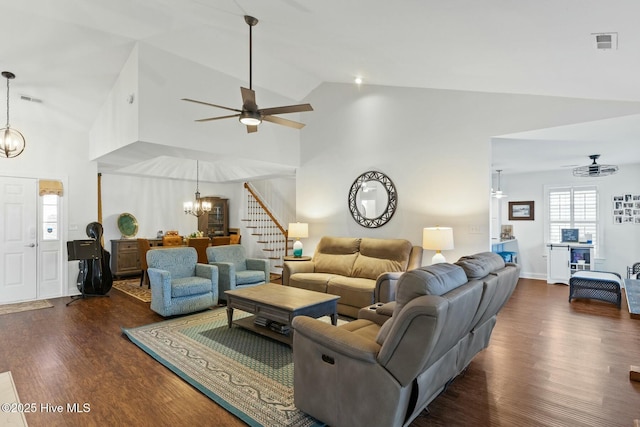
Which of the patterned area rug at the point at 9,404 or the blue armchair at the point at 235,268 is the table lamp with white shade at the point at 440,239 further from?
the patterned area rug at the point at 9,404

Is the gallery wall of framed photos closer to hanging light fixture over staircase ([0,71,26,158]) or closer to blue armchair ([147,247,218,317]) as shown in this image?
blue armchair ([147,247,218,317])

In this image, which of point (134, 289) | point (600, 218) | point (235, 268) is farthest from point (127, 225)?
point (600, 218)

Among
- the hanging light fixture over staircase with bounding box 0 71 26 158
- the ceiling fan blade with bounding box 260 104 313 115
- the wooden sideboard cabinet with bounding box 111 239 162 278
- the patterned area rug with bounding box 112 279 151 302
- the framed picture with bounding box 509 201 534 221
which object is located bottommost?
the patterned area rug with bounding box 112 279 151 302

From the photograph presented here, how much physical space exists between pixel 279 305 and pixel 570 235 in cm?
715

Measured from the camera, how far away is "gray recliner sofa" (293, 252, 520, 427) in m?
1.76

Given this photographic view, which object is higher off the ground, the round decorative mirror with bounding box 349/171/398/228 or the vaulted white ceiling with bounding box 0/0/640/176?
the vaulted white ceiling with bounding box 0/0/640/176

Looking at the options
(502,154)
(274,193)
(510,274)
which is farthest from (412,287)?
(274,193)

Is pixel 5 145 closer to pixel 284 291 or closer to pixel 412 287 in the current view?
pixel 284 291

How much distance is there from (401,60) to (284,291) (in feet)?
10.1

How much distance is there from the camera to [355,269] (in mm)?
5117

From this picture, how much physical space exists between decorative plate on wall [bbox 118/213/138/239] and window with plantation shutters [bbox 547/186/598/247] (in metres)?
9.89

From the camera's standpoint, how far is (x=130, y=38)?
13.6ft

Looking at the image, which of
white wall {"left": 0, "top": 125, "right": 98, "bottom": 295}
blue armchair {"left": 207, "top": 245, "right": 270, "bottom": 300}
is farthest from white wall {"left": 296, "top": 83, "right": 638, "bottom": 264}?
white wall {"left": 0, "top": 125, "right": 98, "bottom": 295}

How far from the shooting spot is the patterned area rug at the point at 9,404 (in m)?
2.26
